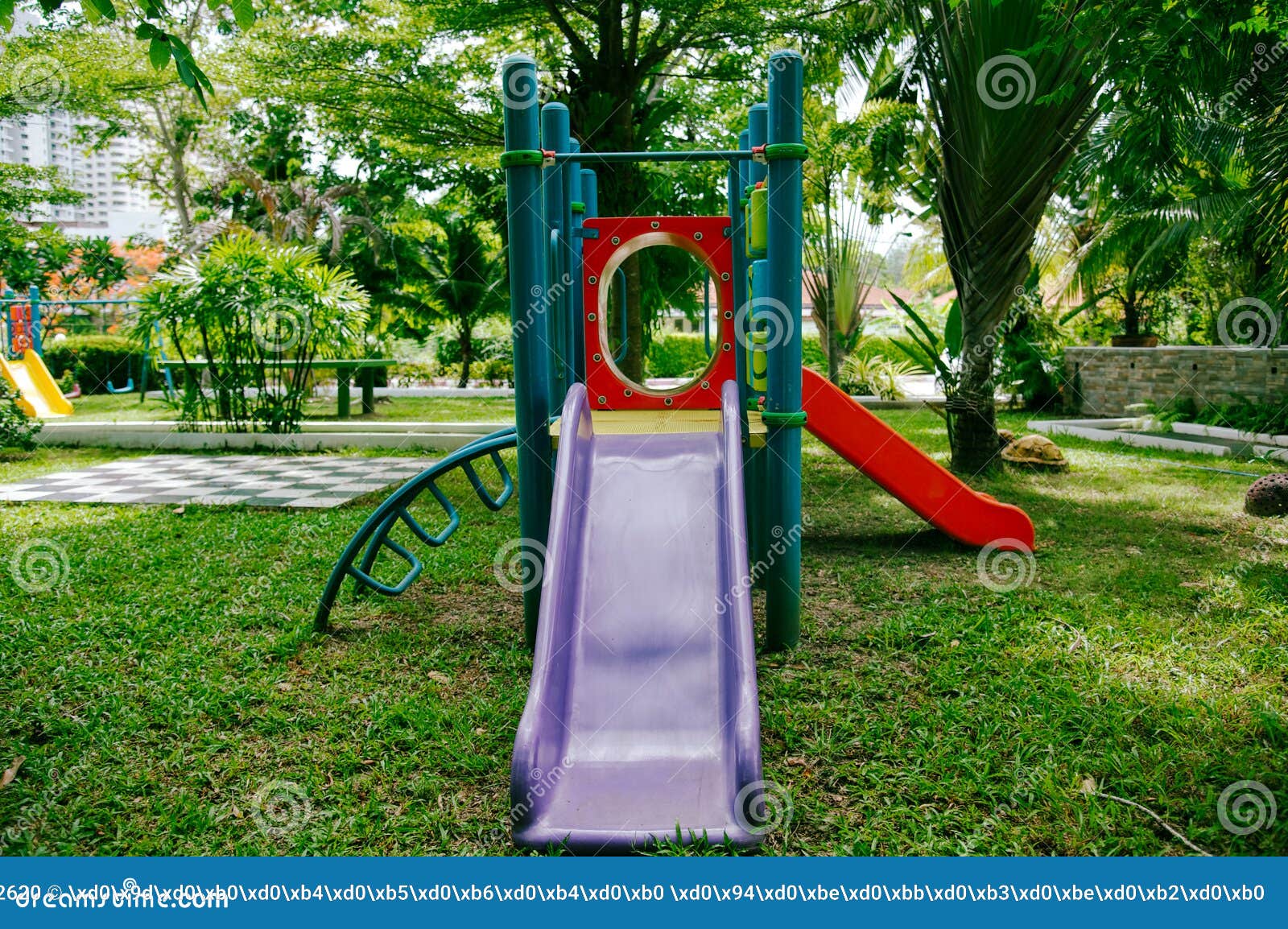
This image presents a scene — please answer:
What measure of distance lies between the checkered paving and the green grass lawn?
1.34 metres

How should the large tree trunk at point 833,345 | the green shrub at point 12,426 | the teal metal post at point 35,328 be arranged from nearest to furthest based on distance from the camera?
the green shrub at point 12,426 < the teal metal post at point 35,328 < the large tree trunk at point 833,345

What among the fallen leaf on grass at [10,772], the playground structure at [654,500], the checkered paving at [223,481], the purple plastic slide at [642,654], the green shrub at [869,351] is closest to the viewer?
the purple plastic slide at [642,654]

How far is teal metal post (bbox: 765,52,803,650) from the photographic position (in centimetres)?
348

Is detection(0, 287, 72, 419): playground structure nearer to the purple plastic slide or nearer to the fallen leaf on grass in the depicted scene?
the fallen leaf on grass

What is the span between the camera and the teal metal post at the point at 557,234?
4258mm

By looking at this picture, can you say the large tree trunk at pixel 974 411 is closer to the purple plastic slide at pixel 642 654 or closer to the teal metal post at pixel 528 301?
the purple plastic slide at pixel 642 654

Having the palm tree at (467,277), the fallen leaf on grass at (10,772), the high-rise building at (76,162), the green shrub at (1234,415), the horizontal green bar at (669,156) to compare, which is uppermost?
the high-rise building at (76,162)

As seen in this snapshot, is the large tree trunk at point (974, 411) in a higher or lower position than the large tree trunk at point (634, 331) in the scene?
lower

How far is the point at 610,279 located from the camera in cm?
436

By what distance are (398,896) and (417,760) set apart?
73 cm

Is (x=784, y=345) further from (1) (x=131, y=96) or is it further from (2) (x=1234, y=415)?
(1) (x=131, y=96)

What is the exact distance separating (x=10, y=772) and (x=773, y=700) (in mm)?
2491

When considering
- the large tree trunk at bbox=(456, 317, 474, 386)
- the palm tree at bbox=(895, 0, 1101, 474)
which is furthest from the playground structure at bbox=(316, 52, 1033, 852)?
the large tree trunk at bbox=(456, 317, 474, 386)

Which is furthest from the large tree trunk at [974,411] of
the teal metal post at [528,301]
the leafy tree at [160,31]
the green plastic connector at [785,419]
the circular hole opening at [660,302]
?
the leafy tree at [160,31]
